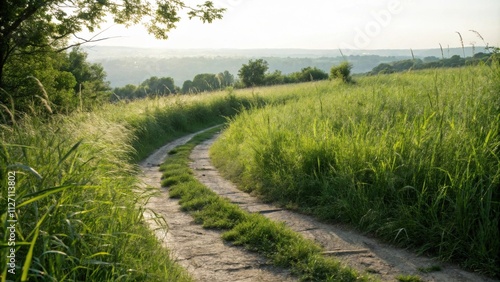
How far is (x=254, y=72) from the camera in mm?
64500

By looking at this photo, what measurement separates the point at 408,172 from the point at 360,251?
142 cm

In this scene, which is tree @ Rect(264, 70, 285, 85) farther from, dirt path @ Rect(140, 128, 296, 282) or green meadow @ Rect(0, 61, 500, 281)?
dirt path @ Rect(140, 128, 296, 282)

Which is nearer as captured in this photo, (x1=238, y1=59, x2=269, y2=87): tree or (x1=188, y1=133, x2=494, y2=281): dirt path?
(x1=188, y1=133, x2=494, y2=281): dirt path

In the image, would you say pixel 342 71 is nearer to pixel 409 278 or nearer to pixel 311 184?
pixel 311 184

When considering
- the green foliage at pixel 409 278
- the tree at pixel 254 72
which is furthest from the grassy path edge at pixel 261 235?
the tree at pixel 254 72

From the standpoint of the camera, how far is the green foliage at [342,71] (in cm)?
2368

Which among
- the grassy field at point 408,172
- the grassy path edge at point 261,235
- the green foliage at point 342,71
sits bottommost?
the grassy path edge at point 261,235

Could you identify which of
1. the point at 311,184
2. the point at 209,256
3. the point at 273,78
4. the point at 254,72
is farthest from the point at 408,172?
the point at 254,72

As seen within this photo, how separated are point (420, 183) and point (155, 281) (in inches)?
144

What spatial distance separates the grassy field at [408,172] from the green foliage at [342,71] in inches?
568

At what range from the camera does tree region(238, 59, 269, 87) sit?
6341cm

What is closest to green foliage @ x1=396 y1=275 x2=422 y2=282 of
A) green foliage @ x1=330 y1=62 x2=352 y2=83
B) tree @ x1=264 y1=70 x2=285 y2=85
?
green foliage @ x1=330 y1=62 x2=352 y2=83

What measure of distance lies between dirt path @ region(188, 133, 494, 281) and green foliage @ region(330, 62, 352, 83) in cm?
1747

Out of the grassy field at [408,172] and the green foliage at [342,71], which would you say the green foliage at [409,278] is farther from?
the green foliage at [342,71]
